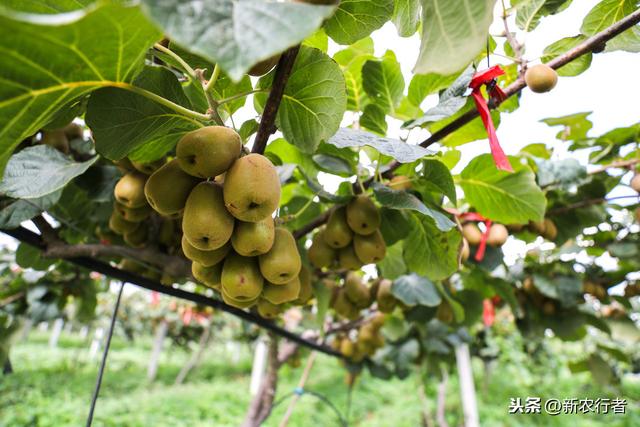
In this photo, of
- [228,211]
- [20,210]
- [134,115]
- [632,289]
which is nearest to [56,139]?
[20,210]

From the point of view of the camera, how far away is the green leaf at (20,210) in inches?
33.4

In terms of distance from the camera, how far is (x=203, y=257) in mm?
651

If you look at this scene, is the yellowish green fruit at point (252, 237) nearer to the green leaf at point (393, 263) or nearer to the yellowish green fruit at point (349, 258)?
the yellowish green fruit at point (349, 258)

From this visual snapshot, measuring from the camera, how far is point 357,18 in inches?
25.2

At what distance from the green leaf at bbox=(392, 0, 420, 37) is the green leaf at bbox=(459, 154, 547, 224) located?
474mm

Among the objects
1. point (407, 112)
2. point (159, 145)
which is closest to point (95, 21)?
point (159, 145)

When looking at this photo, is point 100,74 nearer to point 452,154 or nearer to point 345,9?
point 345,9

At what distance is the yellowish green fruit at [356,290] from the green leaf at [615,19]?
969 mm

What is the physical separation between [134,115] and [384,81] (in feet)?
2.05

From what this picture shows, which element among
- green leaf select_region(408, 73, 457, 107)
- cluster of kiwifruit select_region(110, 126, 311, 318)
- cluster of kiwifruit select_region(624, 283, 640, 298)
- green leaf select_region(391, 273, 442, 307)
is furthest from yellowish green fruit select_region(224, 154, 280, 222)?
cluster of kiwifruit select_region(624, 283, 640, 298)

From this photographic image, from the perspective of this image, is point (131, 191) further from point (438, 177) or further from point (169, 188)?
point (438, 177)

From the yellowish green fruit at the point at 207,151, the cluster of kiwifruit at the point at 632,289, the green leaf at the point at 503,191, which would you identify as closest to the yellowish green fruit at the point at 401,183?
the green leaf at the point at 503,191

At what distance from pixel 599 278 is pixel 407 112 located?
155cm

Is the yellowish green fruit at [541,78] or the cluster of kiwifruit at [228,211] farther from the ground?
the yellowish green fruit at [541,78]
